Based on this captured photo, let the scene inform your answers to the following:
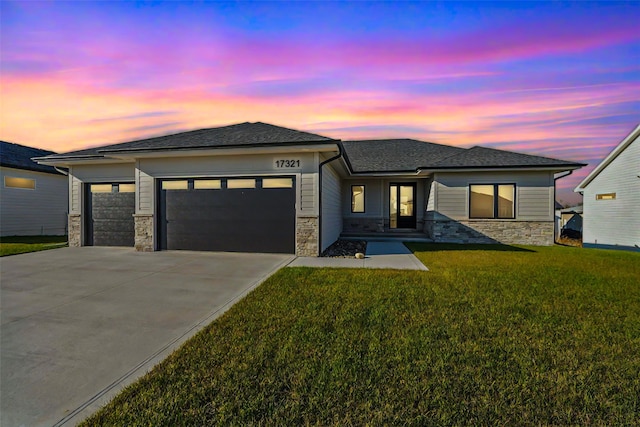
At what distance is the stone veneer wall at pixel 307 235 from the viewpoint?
8.41 metres

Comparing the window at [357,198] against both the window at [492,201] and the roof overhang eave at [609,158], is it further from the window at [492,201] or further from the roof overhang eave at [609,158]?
the roof overhang eave at [609,158]

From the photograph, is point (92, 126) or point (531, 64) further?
point (92, 126)

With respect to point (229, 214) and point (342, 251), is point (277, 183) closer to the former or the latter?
point (229, 214)

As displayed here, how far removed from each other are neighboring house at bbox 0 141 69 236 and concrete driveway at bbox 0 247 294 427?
10175 millimetres

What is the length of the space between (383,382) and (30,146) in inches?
1055

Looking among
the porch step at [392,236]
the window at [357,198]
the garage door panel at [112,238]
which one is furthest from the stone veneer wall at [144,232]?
the window at [357,198]

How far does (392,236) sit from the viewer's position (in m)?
13.4

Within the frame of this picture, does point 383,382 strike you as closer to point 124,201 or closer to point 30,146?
point 124,201

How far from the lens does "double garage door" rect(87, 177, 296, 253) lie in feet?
28.3

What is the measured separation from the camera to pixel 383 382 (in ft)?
7.59

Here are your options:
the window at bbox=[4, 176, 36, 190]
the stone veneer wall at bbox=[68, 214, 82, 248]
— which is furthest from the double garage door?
the window at bbox=[4, 176, 36, 190]

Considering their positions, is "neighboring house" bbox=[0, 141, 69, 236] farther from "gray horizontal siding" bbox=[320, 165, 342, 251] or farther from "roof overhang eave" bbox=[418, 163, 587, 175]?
"roof overhang eave" bbox=[418, 163, 587, 175]

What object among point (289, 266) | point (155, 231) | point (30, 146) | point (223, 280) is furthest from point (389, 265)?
point (30, 146)

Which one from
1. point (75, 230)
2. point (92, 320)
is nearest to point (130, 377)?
point (92, 320)
